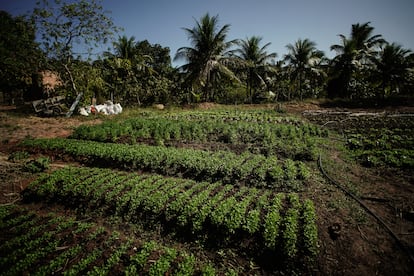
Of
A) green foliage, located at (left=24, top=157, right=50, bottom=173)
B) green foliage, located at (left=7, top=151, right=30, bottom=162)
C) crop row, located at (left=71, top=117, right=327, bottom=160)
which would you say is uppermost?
crop row, located at (left=71, top=117, right=327, bottom=160)

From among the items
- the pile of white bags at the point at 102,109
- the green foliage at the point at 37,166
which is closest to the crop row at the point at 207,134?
the green foliage at the point at 37,166

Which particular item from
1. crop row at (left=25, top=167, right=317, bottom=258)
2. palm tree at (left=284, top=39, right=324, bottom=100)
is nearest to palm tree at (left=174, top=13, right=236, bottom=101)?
palm tree at (left=284, top=39, right=324, bottom=100)

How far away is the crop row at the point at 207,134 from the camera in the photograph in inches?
367

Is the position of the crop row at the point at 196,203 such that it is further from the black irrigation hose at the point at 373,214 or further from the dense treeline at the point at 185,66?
the dense treeline at the point at 185,66

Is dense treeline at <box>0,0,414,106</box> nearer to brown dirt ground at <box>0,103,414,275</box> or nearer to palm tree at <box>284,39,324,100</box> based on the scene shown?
palm tree at <box>284,39,324,100</box>

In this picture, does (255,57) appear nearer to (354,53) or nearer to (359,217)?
(354,53)

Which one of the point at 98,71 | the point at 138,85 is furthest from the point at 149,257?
the point at 138,85

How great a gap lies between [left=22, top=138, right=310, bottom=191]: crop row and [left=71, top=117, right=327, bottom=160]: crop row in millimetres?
1494

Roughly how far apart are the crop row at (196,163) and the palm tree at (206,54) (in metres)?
13.5

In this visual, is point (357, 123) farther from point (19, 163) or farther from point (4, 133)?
point (4, 133)

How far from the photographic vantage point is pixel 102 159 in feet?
24.8

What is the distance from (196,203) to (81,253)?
2388 mm

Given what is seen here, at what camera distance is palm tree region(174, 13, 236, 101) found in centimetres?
1912

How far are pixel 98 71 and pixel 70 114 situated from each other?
4.53m
